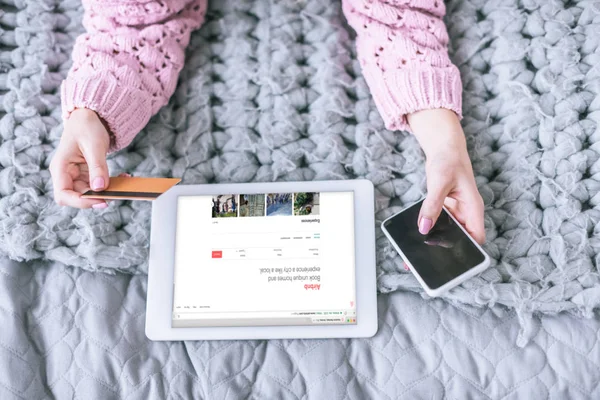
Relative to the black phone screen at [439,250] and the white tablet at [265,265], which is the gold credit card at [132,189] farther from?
the black phone screen at [439,250]

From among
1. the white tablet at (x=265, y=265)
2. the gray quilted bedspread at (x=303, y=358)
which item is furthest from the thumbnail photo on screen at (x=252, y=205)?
the gray quilted bedspread at (x=303, y=358)

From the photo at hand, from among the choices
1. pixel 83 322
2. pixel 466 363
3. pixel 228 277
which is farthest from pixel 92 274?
pixel 466 363

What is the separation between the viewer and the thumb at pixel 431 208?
57cm

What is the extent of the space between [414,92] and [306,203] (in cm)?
20

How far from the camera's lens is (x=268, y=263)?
1.99 feet

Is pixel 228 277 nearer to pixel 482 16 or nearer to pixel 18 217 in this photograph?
pixel 18 217

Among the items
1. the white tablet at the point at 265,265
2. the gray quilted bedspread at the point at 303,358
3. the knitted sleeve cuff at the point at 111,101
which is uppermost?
the knitted sleeve cuff at the point at 111,101

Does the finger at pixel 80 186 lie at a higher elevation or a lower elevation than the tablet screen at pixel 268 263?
higher

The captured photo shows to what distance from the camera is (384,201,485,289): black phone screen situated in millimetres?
571

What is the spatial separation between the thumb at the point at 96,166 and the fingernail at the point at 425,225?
14.3 inches

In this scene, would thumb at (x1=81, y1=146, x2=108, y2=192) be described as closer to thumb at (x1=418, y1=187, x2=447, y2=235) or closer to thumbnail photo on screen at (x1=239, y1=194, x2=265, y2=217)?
thumbnail photo on screen at (x1=239, y1=194, x2=265, y2=217)

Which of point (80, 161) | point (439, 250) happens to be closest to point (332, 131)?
point (439, 250)

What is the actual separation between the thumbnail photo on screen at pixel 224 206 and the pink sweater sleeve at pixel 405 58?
23 centimetres

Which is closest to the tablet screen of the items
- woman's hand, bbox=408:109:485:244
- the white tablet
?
the white tablet
